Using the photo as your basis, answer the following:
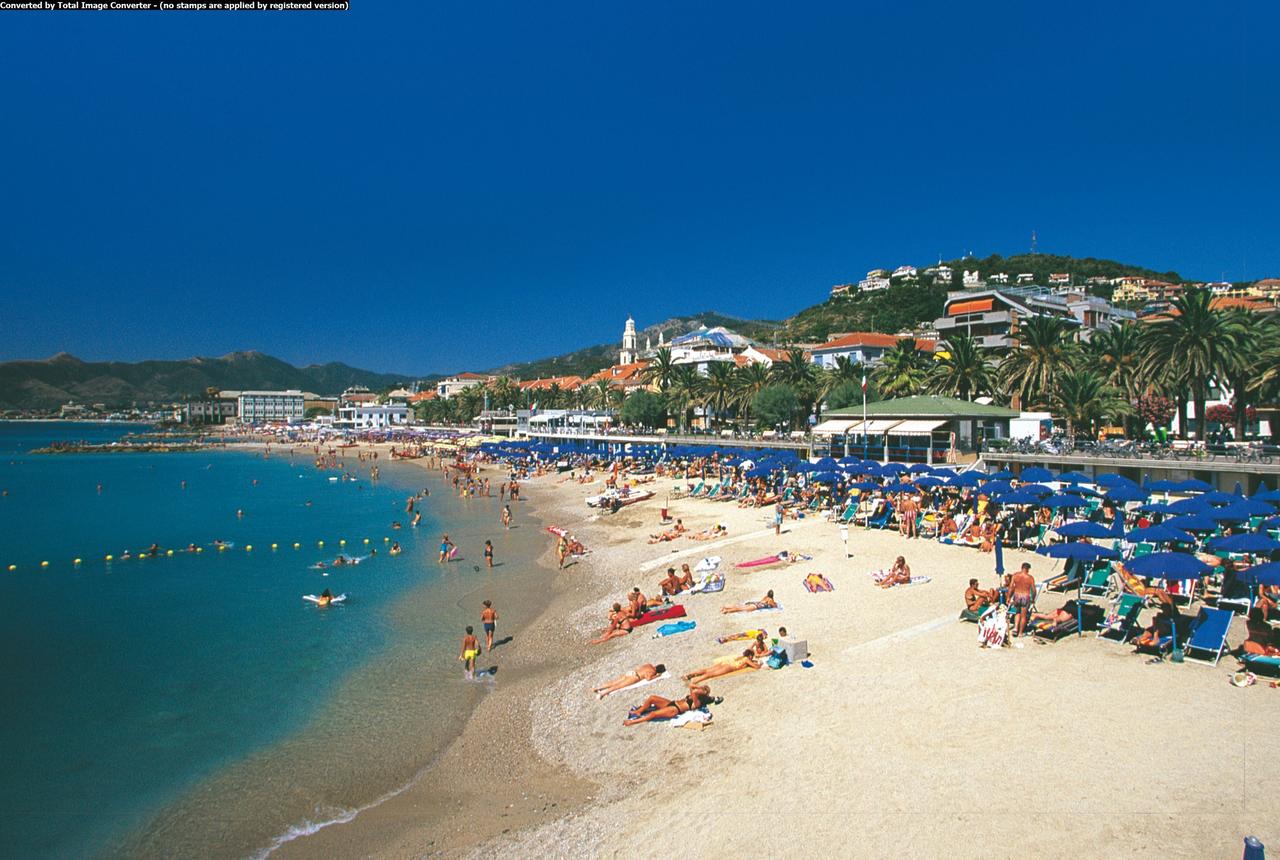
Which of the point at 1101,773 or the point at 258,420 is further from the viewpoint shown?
the point at 258,420

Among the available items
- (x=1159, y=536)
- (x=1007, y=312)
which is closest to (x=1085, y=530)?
(x=1159, y=536)

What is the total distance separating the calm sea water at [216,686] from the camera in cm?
983

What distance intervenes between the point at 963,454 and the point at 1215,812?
91.1 ft

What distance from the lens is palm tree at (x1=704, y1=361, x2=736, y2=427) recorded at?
60.3 metres

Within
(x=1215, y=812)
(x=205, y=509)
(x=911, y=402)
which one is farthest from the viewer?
(x=205, y=509)

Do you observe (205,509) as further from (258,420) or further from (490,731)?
(258,420)

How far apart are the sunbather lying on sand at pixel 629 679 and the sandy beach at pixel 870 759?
0.88 ft

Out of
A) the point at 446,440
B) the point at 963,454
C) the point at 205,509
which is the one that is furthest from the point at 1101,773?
the point at 446,440

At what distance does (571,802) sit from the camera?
8922 mm

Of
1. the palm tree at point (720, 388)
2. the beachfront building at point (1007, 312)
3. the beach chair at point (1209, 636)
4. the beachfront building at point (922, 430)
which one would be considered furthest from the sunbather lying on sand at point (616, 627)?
the beachfront building at point (1007, 312)

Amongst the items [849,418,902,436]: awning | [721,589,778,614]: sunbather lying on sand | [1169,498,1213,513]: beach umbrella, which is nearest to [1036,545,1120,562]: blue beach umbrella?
[721,589,778,614]: sunbather lying on sand

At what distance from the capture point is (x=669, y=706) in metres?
10.7

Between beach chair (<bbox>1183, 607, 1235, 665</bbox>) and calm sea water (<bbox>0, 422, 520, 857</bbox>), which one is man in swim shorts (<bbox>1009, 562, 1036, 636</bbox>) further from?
calm sea water (<bbox>0, 422, 520, 857</bbox>)

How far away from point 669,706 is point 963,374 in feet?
121
